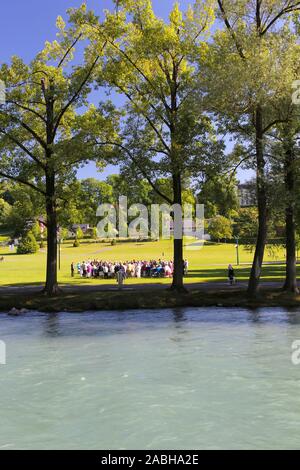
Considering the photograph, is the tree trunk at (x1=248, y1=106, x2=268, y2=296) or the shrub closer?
the tree trunk at (x1=248, y1=106, x2=268, y2=296)

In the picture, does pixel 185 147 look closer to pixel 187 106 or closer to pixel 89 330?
pixel 187 106

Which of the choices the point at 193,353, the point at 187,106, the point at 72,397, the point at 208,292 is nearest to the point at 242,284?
the point at 208,292

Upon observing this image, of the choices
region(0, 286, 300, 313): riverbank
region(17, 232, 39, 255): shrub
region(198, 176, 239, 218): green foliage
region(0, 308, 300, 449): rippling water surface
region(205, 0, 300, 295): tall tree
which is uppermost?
region(205, 0, 300, 295): tall tree

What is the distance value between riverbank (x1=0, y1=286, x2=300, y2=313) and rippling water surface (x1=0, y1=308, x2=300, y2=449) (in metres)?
5.71

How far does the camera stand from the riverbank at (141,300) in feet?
102

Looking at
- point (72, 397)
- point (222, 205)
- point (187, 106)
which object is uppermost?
point (187, 106)

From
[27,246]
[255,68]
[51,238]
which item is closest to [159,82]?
[255,68]

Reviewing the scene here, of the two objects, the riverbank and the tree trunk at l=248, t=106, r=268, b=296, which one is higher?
the tree trunk at l=248, t=106, r=268, b=296

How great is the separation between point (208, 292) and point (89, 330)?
11.4m

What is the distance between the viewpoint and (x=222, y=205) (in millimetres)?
33156

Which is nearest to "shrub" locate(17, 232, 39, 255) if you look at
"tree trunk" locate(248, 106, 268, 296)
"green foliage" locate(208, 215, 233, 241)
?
"green foliage" locate(208, 215, 233, 241)

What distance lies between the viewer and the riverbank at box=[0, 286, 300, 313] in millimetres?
30938

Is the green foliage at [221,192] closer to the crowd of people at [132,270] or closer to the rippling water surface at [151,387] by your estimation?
the rippling water surface at [151,387]

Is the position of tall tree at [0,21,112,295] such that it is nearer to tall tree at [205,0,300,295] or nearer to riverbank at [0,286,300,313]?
riverbank at [0,286,300,313]
